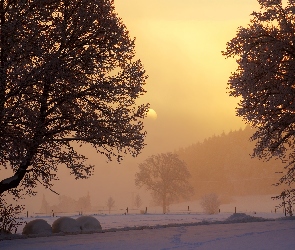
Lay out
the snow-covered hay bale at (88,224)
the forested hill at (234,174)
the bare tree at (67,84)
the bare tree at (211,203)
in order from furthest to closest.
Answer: the forested hill at (234,174) < the bare tree at (211,203) < the snow-covered hay bale at (88,224) < the bare tree at (67,84)

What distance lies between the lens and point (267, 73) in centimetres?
2309

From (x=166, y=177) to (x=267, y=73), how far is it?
62.7 m

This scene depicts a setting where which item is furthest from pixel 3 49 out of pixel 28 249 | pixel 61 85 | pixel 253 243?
pixel 253 243

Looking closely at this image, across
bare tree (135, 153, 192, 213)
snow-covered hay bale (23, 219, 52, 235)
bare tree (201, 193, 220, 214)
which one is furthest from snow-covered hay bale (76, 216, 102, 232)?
bare tree (201, 193, 220, 214)

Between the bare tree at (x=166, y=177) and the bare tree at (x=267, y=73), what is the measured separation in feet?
191

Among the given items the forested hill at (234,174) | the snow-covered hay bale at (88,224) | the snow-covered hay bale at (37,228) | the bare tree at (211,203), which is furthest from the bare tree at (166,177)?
the forested hill at (234,174)

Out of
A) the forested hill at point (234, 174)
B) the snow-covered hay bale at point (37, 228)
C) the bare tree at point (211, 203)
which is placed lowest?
the snow-covered hay bale at point (37, 228)

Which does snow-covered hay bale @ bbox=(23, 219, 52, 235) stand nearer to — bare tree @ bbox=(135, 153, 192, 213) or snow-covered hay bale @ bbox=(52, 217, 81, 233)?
snow-covered hay bale @ bbox=(52, 217, 81, 233)

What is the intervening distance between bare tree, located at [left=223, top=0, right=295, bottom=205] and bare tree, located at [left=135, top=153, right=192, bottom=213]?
5822cm

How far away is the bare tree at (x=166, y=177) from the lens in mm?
83000

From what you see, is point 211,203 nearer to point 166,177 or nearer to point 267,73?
point 166,177

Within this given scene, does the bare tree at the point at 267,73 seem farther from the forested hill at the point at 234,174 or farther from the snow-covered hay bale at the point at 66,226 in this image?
the forested hill at the point at 234,174

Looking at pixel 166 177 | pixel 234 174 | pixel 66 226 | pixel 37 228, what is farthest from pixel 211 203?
pixel 234 174

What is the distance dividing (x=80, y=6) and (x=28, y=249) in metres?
11.3
